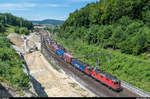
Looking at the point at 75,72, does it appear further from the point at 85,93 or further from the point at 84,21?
the point at 84,21

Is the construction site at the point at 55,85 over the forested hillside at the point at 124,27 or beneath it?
beneath

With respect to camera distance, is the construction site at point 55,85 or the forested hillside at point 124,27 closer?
the construction site at point 55,85

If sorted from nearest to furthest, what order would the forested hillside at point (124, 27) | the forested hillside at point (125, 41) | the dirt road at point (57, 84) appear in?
the dirt road at point (57, 84)
the forested hillside at point (125, 41)
the forested hillside at point (124, 27)

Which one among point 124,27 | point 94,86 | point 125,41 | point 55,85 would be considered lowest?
point 55,85

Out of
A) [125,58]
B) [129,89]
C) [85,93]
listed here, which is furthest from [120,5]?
[85,93]

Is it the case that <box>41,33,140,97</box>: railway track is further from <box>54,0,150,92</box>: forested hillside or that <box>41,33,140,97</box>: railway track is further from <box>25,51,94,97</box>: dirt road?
<box>54,0,150,92</box>: forested hillside

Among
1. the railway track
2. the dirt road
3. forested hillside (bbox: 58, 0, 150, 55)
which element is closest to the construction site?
the dirt road

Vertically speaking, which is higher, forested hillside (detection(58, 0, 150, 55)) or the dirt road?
forested hillside (detection(58, 0, 150, 55))

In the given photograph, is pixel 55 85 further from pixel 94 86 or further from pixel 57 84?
pixel 94 86

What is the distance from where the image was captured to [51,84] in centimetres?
3434

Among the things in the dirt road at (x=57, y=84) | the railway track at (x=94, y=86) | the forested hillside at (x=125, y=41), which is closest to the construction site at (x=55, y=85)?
the dirt road at (x=57, y=84)

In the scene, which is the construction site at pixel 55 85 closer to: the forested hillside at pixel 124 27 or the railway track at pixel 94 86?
the railway track at pixel 94 86

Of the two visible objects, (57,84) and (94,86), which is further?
(57,84)

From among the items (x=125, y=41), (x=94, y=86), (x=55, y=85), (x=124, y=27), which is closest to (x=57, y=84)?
(x=55, y=85)
